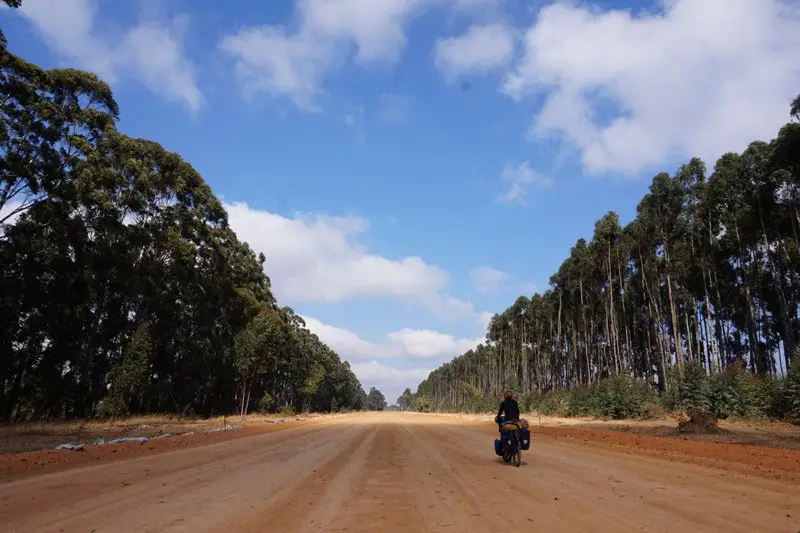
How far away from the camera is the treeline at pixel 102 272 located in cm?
2308

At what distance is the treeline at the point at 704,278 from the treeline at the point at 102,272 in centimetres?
3129

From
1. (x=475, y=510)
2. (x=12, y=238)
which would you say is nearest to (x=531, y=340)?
(x=12, y=238)

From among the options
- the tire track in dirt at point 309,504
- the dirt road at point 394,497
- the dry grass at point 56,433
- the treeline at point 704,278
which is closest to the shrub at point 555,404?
the treeline at point 704,278

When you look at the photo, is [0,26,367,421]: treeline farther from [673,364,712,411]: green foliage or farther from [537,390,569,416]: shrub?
[673,364,712,411]: green foliage

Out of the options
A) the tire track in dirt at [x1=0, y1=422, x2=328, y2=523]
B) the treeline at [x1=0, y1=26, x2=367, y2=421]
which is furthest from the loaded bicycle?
the treeline at [x1=0, y1=26, x2=367, y2=421]

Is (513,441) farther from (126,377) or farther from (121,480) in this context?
(126,377)

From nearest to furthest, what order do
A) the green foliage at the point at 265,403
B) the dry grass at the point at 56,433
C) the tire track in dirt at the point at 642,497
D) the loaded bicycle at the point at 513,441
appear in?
the tire track in dirt at the point at 642,497, the loaded bicycle at the point at 513,441, the dry grass at the point at 56,433, the green foliage at the point at 265,403

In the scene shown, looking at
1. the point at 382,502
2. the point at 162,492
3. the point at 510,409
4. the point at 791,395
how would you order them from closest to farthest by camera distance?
the point at 382,502, the point at 162,492, the point at 510,409, the point at 791,395

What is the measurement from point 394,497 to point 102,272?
27443mm

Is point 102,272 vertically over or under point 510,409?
over

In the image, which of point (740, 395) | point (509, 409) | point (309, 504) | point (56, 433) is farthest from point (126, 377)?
point (740, 395)

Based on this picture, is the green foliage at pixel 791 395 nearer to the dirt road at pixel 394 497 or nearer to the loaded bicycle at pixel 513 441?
the dirt road at pixel 394 497

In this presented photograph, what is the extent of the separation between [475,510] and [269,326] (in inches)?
1453

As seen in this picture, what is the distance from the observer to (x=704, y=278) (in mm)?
41875
